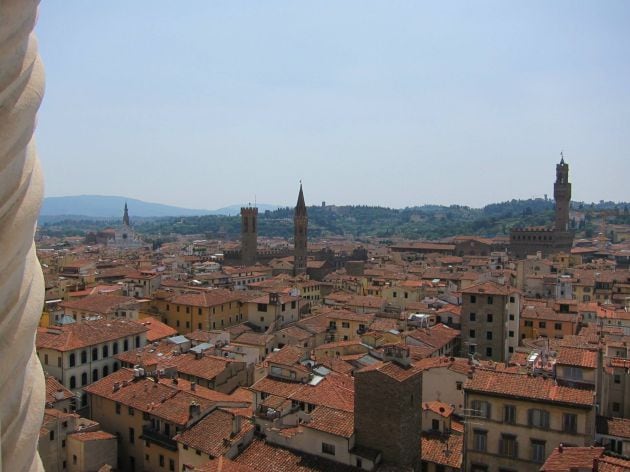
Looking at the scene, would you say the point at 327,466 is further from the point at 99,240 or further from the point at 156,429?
the point at 99,240

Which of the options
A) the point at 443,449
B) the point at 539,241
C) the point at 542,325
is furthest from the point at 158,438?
the point at 539,241

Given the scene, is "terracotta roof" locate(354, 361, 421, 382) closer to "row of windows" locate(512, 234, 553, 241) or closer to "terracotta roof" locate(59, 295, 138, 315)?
"terracotta roof" locate(59, 295, 138, 315)

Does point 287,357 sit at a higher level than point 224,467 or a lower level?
higher

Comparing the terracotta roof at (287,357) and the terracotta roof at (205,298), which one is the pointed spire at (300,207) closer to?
the terracotta roof at (205,298)

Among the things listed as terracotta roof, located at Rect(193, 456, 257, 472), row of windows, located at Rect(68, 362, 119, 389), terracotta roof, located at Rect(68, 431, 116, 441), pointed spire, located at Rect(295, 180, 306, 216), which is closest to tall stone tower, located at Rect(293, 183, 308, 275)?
pointed spire, located at Rect(295, 180, 306, 216)

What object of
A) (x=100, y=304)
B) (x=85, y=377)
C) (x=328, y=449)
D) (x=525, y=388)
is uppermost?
(x=525, y=388)

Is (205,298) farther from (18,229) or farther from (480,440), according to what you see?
(18,229)
